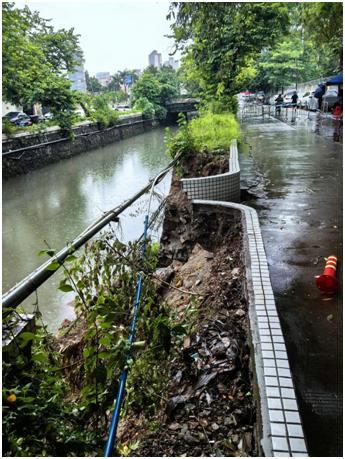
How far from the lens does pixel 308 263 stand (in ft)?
13.3

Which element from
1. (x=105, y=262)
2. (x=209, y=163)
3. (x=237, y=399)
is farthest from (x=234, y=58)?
(x=237, y=399)

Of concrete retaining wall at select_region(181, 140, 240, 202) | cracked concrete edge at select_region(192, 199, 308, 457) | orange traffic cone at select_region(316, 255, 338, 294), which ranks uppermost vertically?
concrete retaining wall at select_region(181, 140, 240, 202)

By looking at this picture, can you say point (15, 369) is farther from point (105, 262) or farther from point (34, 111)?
point (34, 111)

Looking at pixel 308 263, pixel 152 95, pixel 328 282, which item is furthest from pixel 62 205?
pixel 152 95

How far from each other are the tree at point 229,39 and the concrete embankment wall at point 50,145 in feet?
31.4

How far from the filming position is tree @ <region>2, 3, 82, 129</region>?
50.0 feet

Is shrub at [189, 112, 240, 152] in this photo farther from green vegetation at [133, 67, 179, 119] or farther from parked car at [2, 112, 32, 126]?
green vegetation at [133, 67, 179, 119]

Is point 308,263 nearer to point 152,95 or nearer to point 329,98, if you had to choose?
point 329,98

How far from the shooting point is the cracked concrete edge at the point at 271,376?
5.47 ft

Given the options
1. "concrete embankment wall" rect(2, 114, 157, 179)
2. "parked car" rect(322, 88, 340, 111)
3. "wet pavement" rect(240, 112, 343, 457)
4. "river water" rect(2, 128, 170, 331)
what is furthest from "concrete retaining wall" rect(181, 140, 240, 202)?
"parked car" rect(322, 88, 340, 111)

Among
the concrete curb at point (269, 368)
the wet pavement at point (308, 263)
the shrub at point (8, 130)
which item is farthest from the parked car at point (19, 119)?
the concrete curb at point (269, 368)

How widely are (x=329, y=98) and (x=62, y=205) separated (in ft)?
50.7

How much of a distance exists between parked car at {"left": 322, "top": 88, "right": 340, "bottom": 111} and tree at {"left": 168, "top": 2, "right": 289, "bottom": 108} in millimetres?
8392

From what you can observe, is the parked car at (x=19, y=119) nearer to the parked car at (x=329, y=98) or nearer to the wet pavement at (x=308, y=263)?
the parked car at (x=329, y=98)
